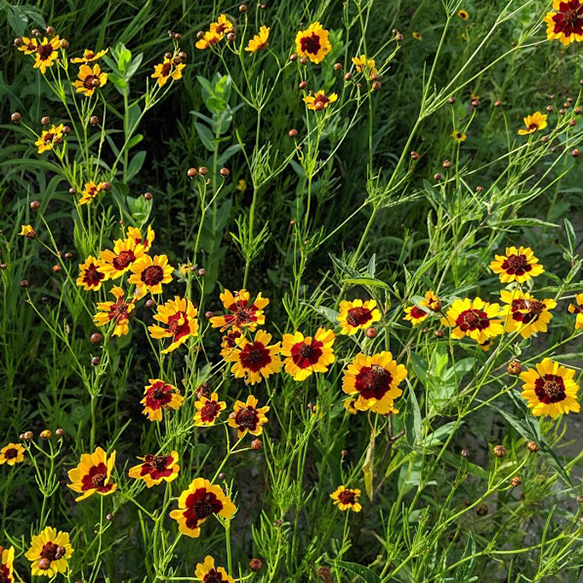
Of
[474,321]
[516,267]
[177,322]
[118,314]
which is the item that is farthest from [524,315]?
[118,314]

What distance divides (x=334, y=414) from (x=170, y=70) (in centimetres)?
88

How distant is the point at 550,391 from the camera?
1.05 m

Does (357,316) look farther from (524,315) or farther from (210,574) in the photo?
(210,574)

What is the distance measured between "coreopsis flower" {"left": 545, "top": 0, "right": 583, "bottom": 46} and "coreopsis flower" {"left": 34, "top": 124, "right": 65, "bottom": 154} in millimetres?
1033

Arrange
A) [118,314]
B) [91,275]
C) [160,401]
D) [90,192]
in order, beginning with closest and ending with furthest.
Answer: [160,401], [118,314], [91,275], [90,192]

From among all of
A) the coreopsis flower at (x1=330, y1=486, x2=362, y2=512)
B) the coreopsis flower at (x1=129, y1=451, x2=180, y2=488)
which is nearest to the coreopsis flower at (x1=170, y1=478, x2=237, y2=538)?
the coreopsis flower at (x1=129, y1=451, x2=180, y2=488)

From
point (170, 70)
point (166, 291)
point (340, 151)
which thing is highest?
point (170, 70)

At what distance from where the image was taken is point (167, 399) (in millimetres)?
1066

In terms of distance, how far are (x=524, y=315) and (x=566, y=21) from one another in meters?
0.66

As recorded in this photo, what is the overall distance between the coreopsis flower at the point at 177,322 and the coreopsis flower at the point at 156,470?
0.17 metres

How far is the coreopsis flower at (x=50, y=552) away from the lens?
3.15ft

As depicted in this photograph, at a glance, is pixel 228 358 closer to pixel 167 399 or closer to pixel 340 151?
pixel 167 399

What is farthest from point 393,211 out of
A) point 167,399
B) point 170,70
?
point 167,399

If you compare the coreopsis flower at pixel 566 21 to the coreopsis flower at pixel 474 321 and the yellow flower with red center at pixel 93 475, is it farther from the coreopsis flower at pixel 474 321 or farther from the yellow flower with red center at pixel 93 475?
the yellow flower with red center at pixel 93 475
